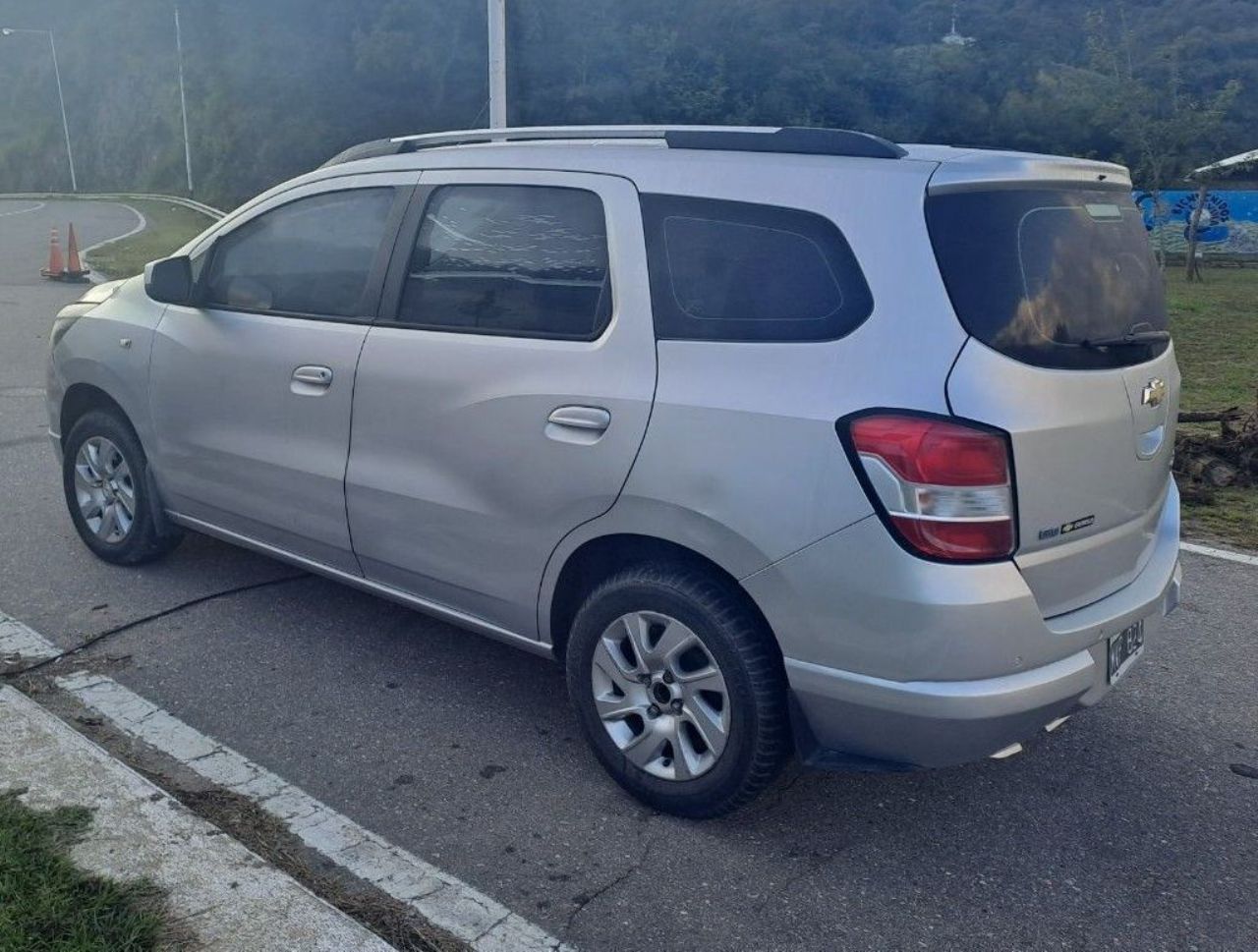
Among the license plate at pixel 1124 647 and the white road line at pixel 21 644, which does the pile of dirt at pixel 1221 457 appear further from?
the white road line at pixel 21 644

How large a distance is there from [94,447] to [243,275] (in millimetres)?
1223

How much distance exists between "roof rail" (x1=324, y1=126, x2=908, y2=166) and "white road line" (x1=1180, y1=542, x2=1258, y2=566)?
3.36 m

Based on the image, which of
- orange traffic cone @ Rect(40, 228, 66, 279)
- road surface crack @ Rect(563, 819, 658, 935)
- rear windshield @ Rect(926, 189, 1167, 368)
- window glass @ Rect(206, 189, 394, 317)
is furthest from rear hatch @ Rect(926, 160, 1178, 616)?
orange traffic cone @ Rect(40, 228, 66, 279)

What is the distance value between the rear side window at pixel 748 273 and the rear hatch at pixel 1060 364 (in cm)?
27

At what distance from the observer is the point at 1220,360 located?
12891 millimetres

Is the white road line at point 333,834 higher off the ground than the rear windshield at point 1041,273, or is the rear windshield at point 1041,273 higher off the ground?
the rear windshield at point 1041,273

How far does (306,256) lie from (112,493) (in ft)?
5.27

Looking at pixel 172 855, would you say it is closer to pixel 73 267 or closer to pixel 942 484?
A: pixel 942 484

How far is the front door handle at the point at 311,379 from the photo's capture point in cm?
425

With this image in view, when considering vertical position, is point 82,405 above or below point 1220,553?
above

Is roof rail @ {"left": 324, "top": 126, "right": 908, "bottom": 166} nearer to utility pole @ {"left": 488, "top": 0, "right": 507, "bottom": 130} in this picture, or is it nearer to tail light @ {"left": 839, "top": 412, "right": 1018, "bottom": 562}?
tail light @ {"left": 839, "top": 412, "right": 1018, "bottom": 562}

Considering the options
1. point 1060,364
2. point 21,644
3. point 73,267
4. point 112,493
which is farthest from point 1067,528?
point 73,267

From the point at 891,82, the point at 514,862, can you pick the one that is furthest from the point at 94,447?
the point at 891,82

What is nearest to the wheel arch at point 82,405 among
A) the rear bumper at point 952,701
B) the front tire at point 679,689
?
the front tire at point 679,689
